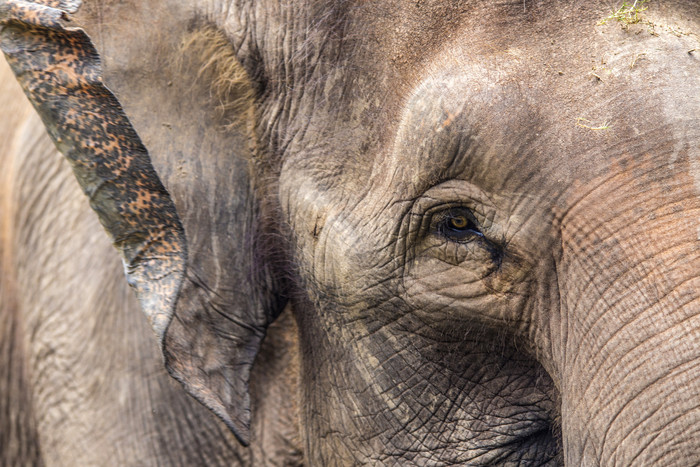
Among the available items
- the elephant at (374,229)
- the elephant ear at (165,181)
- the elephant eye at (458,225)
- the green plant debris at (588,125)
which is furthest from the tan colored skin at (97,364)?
the green plant debris at (588,125)

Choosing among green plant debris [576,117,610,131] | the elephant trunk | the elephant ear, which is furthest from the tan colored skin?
green plant debris [576,117,610,131]

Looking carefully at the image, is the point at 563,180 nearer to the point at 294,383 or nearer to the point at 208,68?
the point at 208,68

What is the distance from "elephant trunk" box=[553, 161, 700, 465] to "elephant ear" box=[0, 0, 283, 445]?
32.6 inches

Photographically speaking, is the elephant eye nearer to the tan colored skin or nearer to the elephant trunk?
the elephant trunk

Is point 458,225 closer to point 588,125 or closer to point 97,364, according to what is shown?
point 588,125

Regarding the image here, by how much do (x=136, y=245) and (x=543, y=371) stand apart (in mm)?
908

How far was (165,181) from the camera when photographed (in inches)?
84.0

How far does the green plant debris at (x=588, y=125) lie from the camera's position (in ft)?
5.11

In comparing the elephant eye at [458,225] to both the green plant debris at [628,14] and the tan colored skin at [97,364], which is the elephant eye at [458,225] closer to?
the green plant debris at [628,14]

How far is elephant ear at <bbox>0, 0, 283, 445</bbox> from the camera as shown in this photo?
1.96 m

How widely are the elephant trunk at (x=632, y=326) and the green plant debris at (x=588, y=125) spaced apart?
10 cm

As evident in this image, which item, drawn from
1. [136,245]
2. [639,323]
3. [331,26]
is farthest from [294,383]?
[639,323]

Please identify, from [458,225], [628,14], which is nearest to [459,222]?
[458,225]

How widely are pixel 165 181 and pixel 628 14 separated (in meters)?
1.08
